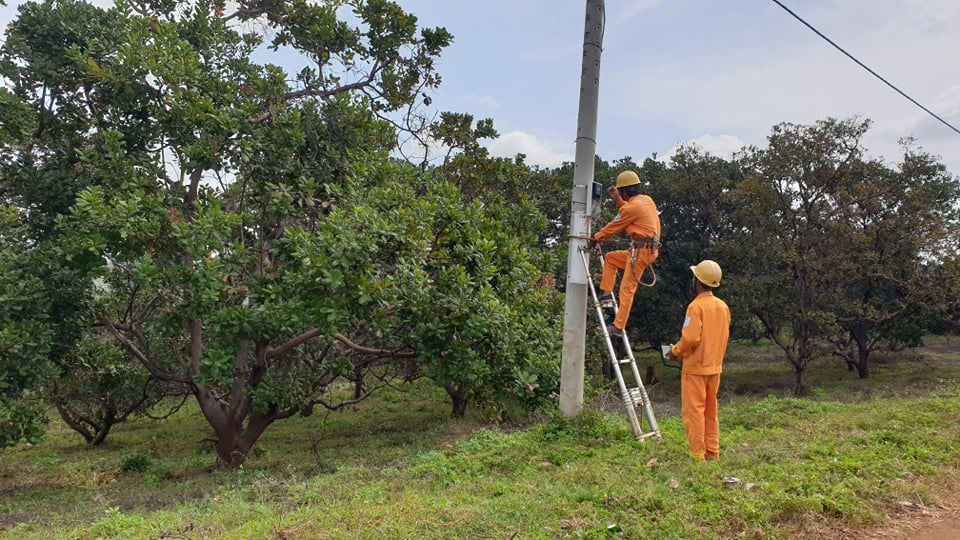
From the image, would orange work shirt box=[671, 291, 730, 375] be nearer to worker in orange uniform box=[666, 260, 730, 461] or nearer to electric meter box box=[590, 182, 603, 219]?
worker in orange uniform box=[666, 260, 730, 461]

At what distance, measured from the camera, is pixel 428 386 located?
18.8 metres

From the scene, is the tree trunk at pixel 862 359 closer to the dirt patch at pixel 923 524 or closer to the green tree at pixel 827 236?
the green tree at pixel 827 236

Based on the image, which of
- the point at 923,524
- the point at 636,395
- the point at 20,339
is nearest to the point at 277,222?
the point at 20,339

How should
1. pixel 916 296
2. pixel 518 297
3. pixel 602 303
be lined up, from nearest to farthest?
pixel 602 303 → pixel 518 297 → pixel 916 296

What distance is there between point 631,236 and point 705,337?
1.46 m

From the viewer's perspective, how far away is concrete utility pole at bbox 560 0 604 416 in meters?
5.95

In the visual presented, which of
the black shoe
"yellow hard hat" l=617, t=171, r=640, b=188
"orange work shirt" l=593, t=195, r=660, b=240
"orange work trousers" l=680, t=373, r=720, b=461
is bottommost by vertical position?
"orange work trousers" l=680, t=373, r=720, b=461

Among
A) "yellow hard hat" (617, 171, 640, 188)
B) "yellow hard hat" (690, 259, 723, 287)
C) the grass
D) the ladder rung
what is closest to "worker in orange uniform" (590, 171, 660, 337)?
"yellow hard hat" (617, 171, 640, 188)

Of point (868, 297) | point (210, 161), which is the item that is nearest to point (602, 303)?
point (210, 161)

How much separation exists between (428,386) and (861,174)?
13.9 meters

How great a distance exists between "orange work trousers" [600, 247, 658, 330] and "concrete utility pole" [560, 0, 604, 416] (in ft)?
0.94

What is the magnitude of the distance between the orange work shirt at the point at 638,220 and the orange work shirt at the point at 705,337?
45.9 inches

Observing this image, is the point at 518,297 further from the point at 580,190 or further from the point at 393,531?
the point at 393,531

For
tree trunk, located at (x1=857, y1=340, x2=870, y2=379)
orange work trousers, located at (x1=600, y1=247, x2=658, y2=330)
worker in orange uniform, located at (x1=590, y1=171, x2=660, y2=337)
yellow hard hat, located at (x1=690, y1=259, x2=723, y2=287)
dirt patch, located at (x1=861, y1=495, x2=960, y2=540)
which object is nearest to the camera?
dirt patch, located at (x1=861, y1=495, x2=960, y2=540)
